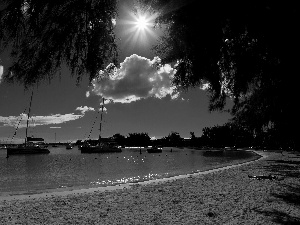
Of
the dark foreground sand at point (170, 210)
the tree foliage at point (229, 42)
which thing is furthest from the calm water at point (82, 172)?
the tree foliage at point (229, 42)

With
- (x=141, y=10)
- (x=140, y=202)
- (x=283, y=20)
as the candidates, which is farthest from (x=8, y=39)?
(x=140, y=202)

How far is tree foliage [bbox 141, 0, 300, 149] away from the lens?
12.4 feet

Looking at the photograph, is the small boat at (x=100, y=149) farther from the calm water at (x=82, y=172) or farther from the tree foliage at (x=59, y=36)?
the tree foliage at (x=59, y=36)

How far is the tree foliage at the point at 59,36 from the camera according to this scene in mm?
3785

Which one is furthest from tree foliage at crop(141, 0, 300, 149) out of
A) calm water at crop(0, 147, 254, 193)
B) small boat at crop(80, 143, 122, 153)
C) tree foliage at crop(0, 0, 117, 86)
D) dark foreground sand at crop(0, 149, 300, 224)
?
small boat at crop(80, 143, 122, 153)

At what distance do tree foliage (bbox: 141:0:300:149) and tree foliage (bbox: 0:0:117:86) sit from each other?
0.74 meters

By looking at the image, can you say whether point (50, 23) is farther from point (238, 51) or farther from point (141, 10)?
point (238, 51)

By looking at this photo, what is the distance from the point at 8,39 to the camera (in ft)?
12.3

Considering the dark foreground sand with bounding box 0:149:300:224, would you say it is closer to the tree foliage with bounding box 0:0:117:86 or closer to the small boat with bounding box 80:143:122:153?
the tree foliage with bounding box 0:0:117:86

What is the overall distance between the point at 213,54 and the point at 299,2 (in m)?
1.52

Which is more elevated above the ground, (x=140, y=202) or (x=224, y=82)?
(x=224, y=82)

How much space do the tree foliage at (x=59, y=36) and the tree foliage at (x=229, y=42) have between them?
29.1 inches

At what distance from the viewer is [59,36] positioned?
4148 mm

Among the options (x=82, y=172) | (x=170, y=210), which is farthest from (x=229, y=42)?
(x=82, y=172)
